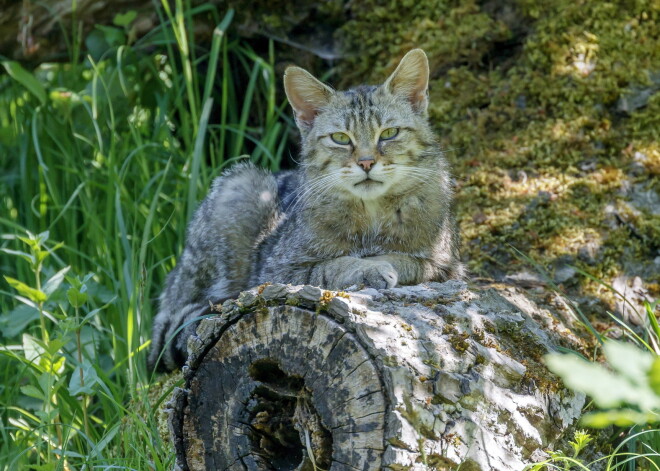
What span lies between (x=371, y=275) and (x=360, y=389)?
954 mm

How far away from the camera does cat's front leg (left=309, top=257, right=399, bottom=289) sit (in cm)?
325

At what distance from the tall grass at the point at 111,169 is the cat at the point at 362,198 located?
39 centimetres

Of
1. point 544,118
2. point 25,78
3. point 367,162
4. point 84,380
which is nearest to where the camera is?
point 84,380

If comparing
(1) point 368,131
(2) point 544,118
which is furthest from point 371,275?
(2) point 544,118

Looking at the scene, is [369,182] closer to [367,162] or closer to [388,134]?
[367,162]

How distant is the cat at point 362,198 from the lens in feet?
11.8

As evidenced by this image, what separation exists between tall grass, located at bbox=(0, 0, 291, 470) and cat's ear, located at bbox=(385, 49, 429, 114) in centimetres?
133

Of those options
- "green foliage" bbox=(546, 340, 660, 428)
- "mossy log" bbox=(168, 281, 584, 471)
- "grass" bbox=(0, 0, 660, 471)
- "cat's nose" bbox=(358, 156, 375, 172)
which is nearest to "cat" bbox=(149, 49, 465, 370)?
"cat's nose" bbox=(358, 156, 375, 172)

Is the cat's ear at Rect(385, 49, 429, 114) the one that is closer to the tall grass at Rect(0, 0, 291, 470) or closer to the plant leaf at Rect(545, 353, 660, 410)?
the tall grass at Rect(0, 0, 291, 470)

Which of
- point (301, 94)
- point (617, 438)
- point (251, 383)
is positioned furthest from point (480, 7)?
point (251, 383)

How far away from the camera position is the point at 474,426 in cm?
241

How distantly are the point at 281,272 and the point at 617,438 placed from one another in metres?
1.74

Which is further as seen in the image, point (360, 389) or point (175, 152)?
point (175, 152)

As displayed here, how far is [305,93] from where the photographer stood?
406 cm
